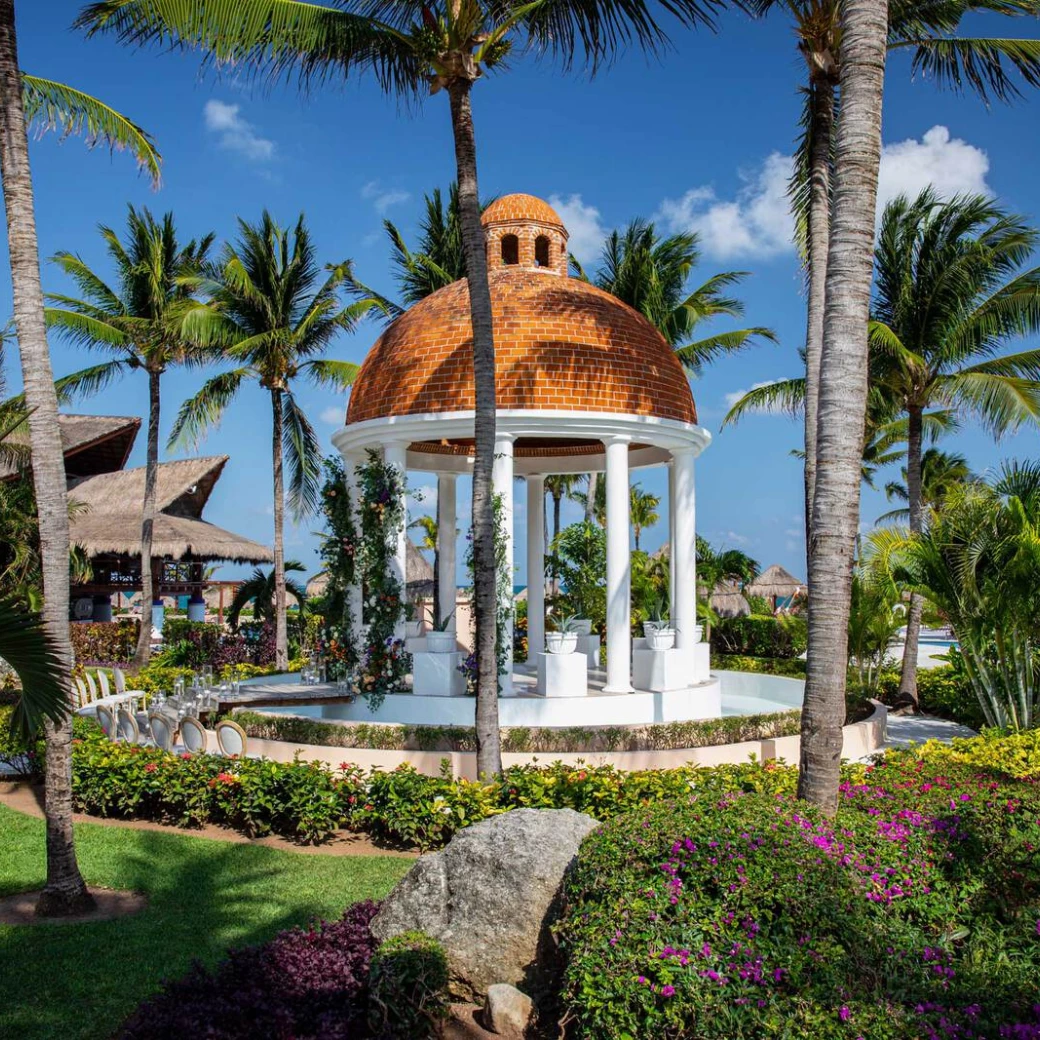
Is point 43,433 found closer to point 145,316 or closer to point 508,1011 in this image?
point 508,1011

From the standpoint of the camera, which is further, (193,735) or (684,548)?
(684,548)

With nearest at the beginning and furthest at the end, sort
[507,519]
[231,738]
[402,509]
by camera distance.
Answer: [231,738] < [507,519] < [402,509]

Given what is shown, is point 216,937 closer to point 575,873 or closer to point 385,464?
point 575,873

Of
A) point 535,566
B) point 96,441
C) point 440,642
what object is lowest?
point 440,642

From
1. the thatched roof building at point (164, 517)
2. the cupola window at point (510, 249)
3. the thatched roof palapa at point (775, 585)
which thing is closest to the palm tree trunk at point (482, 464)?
the cupola window at point (510, 249)

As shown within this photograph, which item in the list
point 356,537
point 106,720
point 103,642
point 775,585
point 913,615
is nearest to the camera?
point 106,720

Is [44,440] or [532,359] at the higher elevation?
[532,359]

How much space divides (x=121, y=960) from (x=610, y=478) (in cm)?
1151

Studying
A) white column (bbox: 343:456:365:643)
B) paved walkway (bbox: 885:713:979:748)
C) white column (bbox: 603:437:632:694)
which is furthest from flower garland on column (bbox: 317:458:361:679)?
paved walkway (bbox: 885:713:979:748)

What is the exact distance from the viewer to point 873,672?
24.6 meters

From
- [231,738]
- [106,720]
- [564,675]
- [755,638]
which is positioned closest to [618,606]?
[564,675]

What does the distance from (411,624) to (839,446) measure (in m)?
15.3

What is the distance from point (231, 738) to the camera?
13.7 metres

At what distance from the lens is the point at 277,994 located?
21.2ft
